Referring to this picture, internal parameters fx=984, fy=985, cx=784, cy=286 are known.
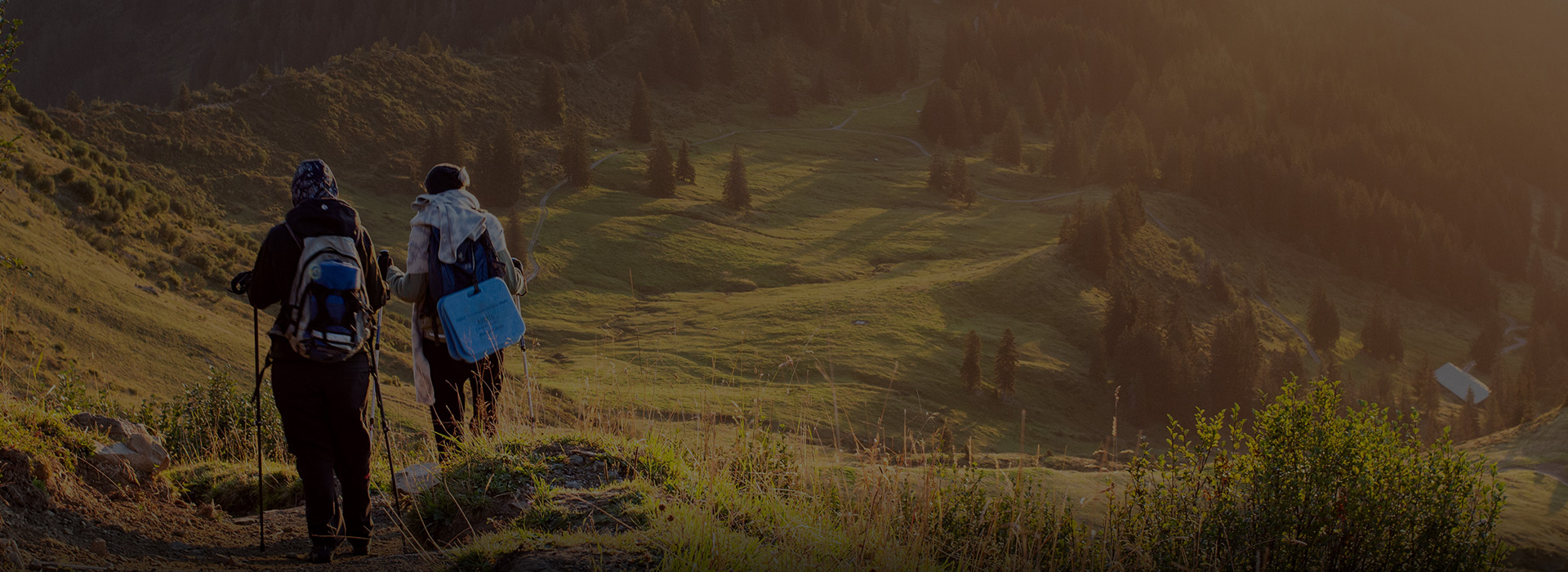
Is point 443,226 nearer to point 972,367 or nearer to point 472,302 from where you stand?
point 472,302

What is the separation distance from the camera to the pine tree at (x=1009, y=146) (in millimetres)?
92000

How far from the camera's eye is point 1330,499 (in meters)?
6.68

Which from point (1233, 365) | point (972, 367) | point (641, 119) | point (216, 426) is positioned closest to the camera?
point (216, 426)

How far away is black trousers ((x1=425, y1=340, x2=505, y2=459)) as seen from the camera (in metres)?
7.01

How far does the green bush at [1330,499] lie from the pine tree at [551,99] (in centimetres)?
7141

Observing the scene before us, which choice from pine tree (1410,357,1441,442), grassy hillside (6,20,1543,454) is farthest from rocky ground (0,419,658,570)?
pine tree (1410,357,1441,442)

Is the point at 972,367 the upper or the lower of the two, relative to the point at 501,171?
lower

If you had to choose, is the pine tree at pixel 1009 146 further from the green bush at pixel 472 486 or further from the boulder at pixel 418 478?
the green bush at pixel 472 486

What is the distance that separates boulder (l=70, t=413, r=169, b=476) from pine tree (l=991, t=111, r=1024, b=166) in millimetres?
88390

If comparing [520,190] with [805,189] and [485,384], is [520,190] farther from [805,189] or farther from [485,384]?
[485,384]

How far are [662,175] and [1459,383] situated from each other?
5326 centimetres

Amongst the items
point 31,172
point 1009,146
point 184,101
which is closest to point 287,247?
point 31,172

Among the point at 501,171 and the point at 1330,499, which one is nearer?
the point at 1330,499

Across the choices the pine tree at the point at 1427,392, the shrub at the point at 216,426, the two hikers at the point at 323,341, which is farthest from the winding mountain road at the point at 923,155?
the two hikers at the point at 323,341
